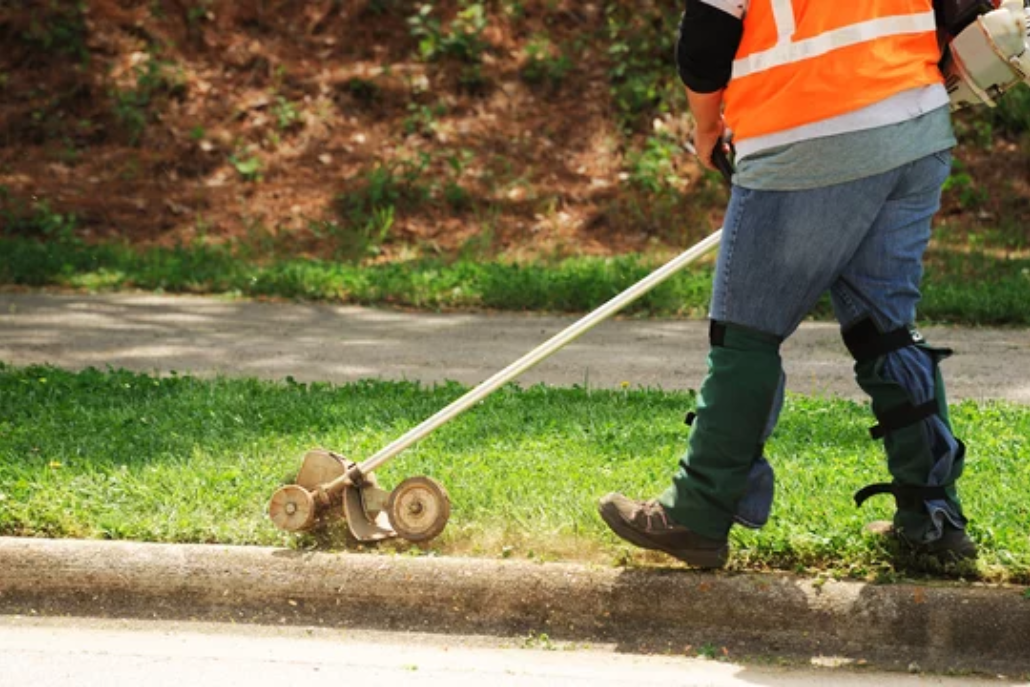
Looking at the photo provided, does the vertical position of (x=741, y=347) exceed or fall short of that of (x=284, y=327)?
it exceeds it

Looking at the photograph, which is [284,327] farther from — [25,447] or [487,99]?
[487,99]

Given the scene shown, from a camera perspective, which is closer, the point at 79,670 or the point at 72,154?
the point at 79,670

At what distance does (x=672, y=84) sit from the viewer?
42.3 ft

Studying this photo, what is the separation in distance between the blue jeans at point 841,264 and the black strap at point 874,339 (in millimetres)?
18

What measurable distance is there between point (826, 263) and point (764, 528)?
87 cm

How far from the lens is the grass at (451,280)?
902cm

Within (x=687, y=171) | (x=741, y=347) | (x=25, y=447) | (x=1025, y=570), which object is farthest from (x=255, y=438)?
(x=687, y=171)

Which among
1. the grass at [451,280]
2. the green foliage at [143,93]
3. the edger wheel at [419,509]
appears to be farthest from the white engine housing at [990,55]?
the green foliage at [143,93]

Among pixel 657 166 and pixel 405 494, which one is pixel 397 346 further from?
pixel 657 166

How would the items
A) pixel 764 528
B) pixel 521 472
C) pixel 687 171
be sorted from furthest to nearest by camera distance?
pixel 687 171, pixel 521 472, pixel 764 528

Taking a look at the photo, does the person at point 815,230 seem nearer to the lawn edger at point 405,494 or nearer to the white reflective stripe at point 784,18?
the white reflective stripe at point 784,18

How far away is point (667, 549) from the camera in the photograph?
14.0 ft

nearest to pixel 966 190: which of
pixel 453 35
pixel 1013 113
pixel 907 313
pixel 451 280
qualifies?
pixel 1013 113

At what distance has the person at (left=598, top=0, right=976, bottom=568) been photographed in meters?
3.97
